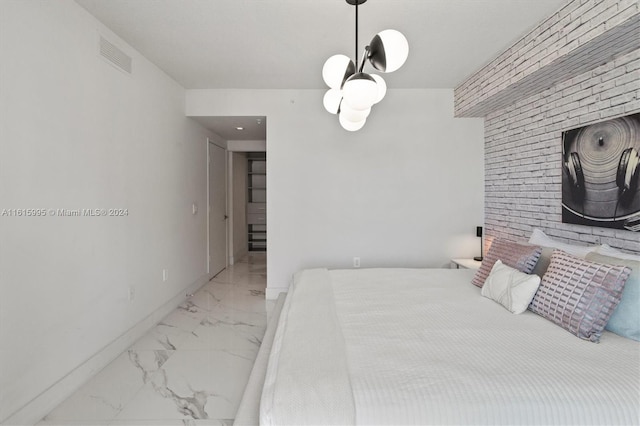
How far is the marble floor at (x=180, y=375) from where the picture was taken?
183cm

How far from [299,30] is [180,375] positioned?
2.70 metres

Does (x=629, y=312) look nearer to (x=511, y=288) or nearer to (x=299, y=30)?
(x=511, y=288)

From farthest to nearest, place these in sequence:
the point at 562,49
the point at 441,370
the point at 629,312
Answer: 1. the point at 562,49
2. the point at 629,312
3. the point at 441,370

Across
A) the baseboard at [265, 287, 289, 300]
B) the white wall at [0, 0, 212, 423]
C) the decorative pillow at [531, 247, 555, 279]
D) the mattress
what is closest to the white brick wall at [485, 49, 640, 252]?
the decorative pillow at [531, 247, 555, 279]

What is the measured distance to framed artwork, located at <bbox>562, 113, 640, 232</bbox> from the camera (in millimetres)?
1985

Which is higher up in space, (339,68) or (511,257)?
(339,68)

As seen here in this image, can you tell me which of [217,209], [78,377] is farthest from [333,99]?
[217,209]

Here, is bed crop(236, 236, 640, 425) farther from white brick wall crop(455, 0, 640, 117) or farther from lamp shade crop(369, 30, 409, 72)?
white brick wall crop(455, 0, 640, 117)

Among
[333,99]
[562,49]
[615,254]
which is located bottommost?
[615,254]

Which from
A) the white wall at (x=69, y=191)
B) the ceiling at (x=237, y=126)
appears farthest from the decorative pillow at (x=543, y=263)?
the ceiling at (x=237, y=126)

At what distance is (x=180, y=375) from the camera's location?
2.21 metres

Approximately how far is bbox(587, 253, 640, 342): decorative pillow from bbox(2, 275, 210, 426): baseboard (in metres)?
3.08

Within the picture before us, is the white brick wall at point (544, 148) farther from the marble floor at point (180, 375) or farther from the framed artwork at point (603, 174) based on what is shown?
the marble floor at point (180, 375)

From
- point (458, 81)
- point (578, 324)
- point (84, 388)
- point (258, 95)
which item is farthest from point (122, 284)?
point (458, 81)
